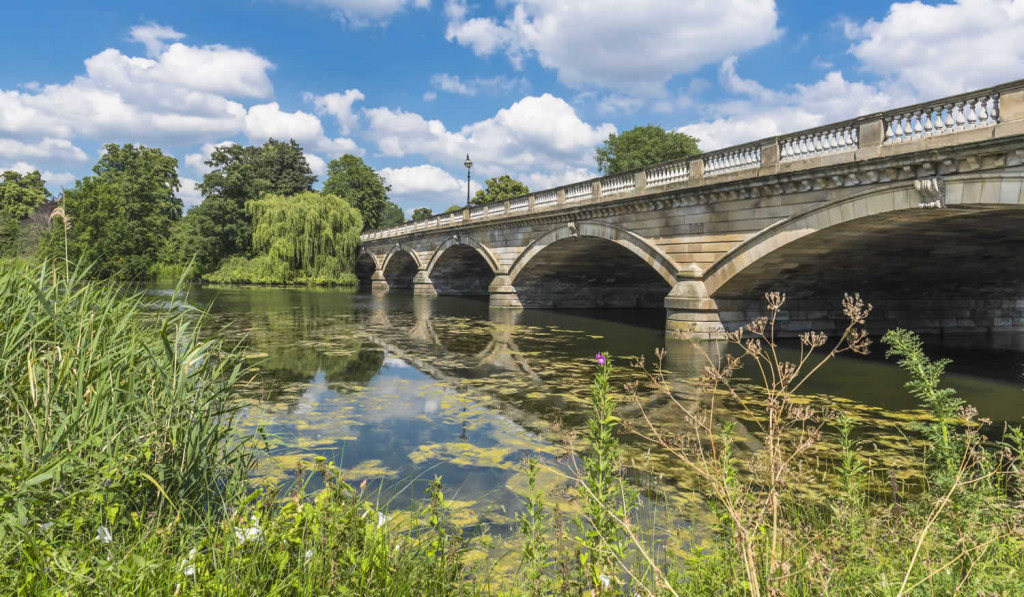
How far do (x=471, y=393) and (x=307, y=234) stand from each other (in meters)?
31.3

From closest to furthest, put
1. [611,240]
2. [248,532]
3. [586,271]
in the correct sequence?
[248,532] < [611,240] < [586,271]

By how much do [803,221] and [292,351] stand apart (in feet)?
35.7

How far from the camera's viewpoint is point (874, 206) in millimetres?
10695

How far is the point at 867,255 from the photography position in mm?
14273

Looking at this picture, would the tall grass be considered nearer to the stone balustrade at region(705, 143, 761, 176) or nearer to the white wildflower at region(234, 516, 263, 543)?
the white wildflower at region(234, 516, 263, 543)

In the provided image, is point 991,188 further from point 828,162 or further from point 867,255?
point 867,255

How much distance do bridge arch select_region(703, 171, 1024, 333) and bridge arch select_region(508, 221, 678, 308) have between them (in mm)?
3892

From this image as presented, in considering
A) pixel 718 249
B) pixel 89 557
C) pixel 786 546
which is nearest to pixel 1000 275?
pixel 718 249

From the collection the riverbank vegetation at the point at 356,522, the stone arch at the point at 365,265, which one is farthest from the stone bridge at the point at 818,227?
the stone arch at the point at 365,265

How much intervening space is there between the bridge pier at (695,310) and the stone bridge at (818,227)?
0.04 m

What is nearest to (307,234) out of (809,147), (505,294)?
(505,294)

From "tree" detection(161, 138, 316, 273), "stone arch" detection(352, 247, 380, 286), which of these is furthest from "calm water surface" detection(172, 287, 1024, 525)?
"tree" detection(161, 138, 316, 273)

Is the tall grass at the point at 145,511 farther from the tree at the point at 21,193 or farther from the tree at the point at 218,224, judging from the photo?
the tree at the point at 21,193

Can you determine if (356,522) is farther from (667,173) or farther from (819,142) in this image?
(667,173)
